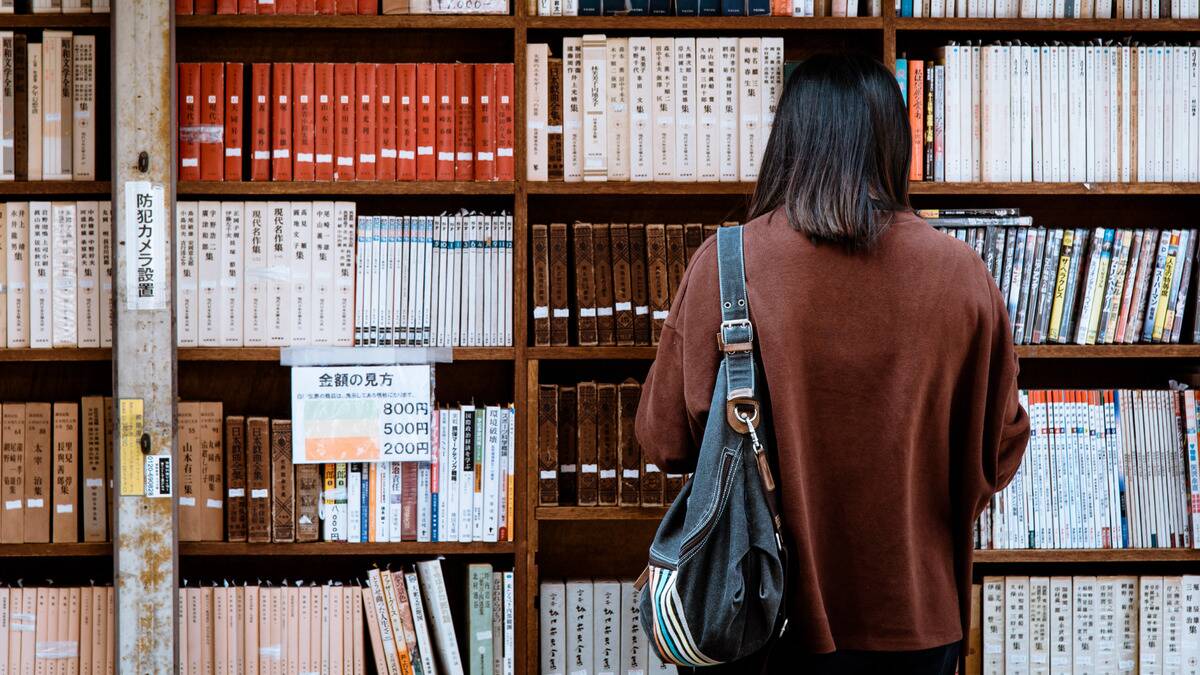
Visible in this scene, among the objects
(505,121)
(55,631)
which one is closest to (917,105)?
(505,121)

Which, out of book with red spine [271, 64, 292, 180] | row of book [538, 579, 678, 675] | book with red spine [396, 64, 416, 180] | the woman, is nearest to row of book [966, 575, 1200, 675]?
row of book [538, 579, 678, 675]

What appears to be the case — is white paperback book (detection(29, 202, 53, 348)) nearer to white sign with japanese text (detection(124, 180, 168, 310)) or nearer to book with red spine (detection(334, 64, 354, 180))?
white sign with japanese text (detection(124, 180, 168, 310))

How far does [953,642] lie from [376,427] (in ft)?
4.09

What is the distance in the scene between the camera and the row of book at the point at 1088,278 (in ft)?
7.17

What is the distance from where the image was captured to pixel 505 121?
2.17 m

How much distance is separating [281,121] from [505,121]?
48 centimetres

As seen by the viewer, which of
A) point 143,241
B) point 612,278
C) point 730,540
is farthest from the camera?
point 612,278

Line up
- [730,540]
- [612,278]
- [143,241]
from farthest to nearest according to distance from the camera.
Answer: [612,278] → [143,241] → [730,540]

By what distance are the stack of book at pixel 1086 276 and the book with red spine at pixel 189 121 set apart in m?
1.61

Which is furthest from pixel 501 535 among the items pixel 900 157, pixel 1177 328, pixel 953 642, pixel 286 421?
pixel 1177 328

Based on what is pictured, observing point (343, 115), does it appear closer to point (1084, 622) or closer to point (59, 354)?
point (59, 354)

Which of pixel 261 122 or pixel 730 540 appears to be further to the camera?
pixel 261 122

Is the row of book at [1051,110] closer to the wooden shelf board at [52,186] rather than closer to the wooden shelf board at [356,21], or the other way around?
the wooden shelf board at [356,21]

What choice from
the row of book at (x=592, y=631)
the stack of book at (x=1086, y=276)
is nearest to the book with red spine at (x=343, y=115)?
the row of book at (x=592, y=631)
